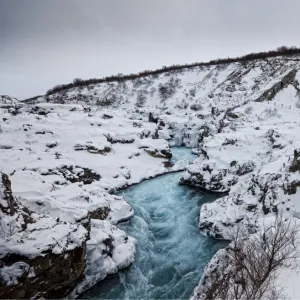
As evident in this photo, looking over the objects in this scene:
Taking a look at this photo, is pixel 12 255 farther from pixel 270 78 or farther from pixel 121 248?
pixel 270 78

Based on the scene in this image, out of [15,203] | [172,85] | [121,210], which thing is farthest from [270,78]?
[15,203]

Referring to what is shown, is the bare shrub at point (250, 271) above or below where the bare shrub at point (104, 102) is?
below

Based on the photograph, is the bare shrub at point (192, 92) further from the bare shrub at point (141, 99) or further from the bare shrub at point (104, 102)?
the bare shrub at point (104, 102)

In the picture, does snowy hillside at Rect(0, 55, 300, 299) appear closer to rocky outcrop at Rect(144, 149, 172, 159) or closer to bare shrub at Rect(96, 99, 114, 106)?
rocky outcrop at Rect(144, 149, 172, 159)

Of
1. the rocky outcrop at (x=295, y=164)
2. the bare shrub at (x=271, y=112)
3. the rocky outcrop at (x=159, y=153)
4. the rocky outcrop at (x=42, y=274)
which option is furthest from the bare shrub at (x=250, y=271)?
the bare shrub at (x=271, y=112)

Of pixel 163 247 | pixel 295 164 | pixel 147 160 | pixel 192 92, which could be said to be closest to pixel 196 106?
pixel 192 92

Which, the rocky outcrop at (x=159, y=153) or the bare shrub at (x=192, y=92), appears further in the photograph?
the bare shrub at (x=192, y=92)

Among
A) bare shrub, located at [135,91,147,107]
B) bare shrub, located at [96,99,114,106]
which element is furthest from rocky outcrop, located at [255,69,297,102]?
bare shrub, located at [96,99,114,106]

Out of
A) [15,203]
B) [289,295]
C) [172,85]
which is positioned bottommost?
[289,295]
